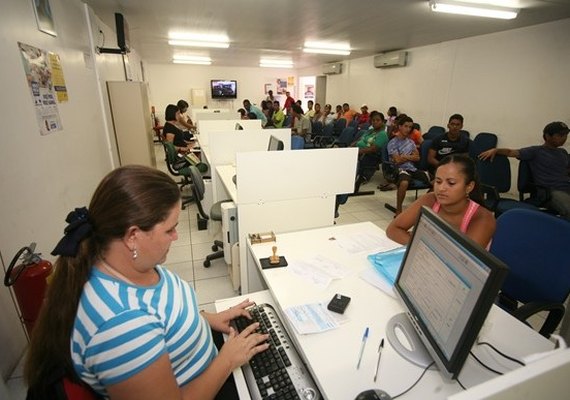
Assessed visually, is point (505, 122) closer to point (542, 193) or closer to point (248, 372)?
point (542, 193)

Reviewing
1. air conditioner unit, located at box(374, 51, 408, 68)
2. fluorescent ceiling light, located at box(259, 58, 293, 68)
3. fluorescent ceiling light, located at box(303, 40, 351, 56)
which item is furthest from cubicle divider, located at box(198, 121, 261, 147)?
fluorescent ceiling light, located at box(259, 58, 293, 68)

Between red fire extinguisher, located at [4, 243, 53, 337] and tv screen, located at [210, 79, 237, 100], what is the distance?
11.1 m

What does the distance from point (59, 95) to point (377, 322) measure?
10.2ft

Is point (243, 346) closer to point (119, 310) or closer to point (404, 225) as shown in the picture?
point (119, 310)

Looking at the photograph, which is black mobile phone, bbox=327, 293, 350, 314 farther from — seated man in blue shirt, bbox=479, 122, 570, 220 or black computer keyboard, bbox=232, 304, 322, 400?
seated man in blue shirt, bbox=479, 122, 570, 220

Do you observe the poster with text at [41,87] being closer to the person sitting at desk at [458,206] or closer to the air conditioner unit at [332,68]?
the person sitting at desk at [458,206]

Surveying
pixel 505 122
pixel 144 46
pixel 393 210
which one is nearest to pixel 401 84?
pixel 505 122

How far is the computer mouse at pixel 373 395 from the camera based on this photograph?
80 centimetres

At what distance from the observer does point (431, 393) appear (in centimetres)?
85

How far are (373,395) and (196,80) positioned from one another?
12.4 meters

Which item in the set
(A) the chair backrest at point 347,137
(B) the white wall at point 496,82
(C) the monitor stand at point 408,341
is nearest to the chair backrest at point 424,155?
(B) the white wall at point 496,82

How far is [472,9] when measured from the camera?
3572mm

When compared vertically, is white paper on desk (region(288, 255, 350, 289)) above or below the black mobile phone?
below

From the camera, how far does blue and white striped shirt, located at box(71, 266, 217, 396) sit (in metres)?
0.69
